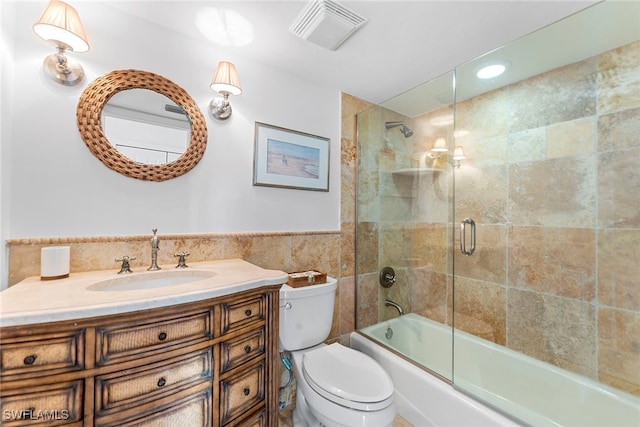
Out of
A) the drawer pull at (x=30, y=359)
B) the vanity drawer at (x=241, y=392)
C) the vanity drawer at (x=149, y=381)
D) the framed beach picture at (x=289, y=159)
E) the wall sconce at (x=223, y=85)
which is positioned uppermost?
the wall sconce at (x=223, y=85)

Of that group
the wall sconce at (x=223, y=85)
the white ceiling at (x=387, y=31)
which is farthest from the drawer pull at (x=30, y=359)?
the white ceiling at (x=387, y=31)

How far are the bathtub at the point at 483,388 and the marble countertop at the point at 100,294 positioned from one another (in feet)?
3.75

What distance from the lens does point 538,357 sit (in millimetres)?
1656

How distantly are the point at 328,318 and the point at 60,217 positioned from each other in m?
1.44

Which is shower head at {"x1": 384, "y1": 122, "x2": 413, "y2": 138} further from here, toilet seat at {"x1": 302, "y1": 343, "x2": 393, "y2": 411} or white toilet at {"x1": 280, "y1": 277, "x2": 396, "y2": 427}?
toilet seat at {"x1": 302, "y1": 343, "x2": 393, "y2": 411}

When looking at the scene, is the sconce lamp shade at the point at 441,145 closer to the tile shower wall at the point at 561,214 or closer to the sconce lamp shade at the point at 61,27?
the tile shower wall at the point at 561,214

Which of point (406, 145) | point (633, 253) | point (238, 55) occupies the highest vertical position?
point (238, 55)

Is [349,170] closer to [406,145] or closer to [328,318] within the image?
[406,145]

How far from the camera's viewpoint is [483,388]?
1.51 m

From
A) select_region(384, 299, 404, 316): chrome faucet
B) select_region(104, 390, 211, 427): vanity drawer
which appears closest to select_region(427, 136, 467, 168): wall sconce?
select_region(384, 299, 404, 316): chrome faucet

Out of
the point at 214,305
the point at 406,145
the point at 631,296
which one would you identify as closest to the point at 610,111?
the point at 631,296

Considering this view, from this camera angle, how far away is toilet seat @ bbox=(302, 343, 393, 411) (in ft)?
3.72

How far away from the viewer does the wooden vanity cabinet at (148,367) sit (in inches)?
27.6

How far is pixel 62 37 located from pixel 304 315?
5.51 feet
